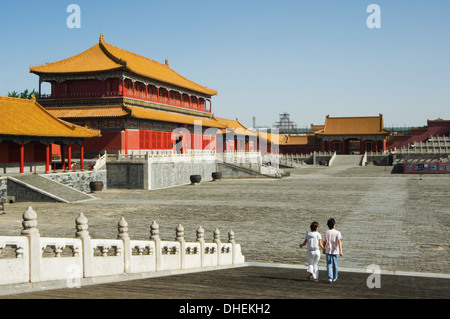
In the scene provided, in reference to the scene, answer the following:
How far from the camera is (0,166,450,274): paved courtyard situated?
15516 mm

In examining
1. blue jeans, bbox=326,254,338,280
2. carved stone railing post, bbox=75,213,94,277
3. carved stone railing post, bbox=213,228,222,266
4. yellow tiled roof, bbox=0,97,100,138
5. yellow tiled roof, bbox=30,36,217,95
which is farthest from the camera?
yellow tiled roof, bbox=30,36,217,95

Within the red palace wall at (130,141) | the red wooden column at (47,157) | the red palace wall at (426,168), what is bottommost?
the red palace wall at (426,168)

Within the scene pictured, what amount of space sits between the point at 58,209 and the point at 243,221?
10.4 metres

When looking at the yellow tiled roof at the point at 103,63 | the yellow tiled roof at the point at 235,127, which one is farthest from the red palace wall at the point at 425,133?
the yellow tiled roof at the point at 103,63

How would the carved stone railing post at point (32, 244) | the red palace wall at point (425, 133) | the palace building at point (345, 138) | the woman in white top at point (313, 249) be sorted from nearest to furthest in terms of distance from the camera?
1. the carved stone railing post at point (32, 244)
2. the woman in white top at point (313, 249)
3. the red palace wall at point (425, 133)
4. the palace building at point (345, 138)

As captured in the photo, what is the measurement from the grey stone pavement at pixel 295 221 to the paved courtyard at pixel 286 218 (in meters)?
0.03

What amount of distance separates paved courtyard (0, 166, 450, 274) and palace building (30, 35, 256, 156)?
7446 mm

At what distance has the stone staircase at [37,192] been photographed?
1161 inches

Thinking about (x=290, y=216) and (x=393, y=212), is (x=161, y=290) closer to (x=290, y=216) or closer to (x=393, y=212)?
(x=290, y=216)

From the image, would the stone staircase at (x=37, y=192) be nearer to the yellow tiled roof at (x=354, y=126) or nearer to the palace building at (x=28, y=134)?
the palace building at (x=28, y=134)

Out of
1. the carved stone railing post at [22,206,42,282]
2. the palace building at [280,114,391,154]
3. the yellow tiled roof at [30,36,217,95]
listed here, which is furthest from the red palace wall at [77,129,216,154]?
the palace building at [280,114,391,154]

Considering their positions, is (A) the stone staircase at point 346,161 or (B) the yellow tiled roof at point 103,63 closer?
(B) the yellow tiled roof at point 103,63

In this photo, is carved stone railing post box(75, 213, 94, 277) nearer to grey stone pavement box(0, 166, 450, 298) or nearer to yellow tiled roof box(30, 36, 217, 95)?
grey stone pavement box(0, 166, 450, 298)

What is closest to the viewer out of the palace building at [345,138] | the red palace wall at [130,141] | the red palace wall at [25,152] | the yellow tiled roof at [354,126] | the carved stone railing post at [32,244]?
the carved stone railing post at [32,244]
